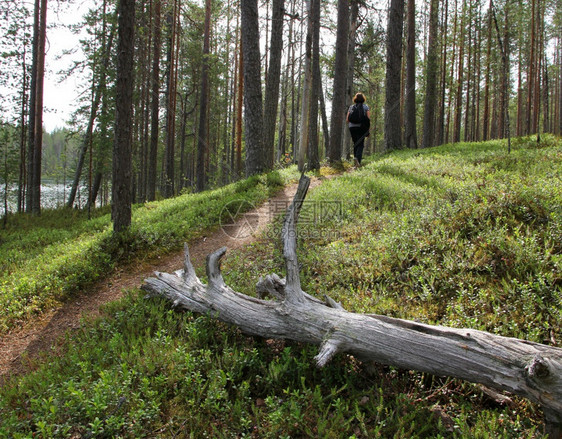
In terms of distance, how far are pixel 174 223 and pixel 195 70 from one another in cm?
1853

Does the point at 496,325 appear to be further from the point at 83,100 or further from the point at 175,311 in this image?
the point at 83,100

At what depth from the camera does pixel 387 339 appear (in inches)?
123

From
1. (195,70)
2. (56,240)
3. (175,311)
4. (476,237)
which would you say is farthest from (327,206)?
(195,70)

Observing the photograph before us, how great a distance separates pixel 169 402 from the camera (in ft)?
10.5

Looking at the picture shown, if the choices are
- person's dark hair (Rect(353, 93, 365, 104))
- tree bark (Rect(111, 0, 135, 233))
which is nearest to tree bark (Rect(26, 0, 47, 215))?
tree bark (Rect(111, 0, 135, 233))

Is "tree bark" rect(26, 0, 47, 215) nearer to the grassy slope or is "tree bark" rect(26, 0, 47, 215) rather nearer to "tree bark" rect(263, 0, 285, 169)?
"tree bark" rect(263, 0, 285, 169)

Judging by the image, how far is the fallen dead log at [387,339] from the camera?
2.49m

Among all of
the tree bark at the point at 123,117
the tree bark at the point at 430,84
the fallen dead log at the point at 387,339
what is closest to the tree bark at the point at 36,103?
the tree bark at the point at 123,117

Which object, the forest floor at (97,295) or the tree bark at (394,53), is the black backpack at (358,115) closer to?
the tree bark at (394,53)

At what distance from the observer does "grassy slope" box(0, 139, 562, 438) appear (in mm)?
2906

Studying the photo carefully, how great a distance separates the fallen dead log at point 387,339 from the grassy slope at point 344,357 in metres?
0.25

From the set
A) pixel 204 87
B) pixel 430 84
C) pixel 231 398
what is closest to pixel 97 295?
pixel 231 398

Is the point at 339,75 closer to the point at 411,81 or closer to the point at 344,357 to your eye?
the point at 411,81

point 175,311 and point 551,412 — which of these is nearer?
point 551,412
